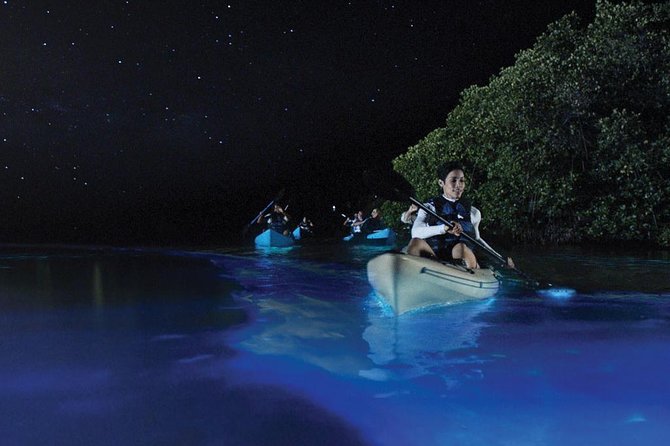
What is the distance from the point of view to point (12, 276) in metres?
12.2

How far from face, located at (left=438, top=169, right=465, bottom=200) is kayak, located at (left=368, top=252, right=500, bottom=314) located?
1.05 metres

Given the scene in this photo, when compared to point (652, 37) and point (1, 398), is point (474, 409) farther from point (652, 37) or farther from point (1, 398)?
point (652, 37)

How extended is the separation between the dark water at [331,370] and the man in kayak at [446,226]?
0.81 meters

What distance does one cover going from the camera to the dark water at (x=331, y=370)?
11.1 feet

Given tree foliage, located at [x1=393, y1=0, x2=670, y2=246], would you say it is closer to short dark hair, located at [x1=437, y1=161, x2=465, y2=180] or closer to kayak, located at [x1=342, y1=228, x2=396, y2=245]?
kayak, located at [x1=342, y1=228, x2=396, y2=245]

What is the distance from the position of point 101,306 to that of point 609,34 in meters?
14.3

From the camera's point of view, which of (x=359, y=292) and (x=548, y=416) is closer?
(x=548, y=416)

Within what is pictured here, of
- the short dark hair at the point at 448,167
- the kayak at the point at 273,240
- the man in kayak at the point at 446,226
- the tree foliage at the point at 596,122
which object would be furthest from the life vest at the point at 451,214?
the kayak at the point at 273,240

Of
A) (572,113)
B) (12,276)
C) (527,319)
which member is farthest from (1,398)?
(572,113)

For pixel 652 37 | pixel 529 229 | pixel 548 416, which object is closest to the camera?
pixel 548 416

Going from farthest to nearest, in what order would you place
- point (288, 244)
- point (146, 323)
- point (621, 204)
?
point (288, 244)
point (621, 204)
point (146, 323)

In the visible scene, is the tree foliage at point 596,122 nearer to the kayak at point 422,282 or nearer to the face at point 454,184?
the face at point 454,184

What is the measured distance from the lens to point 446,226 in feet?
22.4

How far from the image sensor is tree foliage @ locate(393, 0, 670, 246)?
13.5 meters
